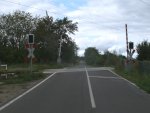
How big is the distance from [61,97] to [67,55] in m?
95.0

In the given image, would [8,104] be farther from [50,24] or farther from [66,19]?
[66,19]

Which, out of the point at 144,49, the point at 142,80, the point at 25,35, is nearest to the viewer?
the point at 142,80

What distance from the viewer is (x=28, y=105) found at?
695 inches

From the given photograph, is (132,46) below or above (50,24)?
below

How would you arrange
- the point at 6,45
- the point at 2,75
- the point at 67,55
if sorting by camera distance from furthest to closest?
the point at 67,55, the point at 6,45, the point at 2,75

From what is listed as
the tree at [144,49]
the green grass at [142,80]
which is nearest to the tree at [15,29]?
the tree at [144,49]

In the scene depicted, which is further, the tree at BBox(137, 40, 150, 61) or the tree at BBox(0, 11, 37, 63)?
the tree at BBox(0, 11, 37, 63)

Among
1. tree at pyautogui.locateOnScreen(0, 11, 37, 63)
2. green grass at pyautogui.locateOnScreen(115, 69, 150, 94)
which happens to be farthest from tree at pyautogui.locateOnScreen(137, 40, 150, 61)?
tree at pyautogui.locateOnScreen(0, 11, 37, 63)

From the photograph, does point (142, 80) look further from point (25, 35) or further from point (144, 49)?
point (25, 35)

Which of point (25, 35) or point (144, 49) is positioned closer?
point (144, 49)

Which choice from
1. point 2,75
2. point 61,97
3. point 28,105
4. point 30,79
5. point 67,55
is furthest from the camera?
point 67,55

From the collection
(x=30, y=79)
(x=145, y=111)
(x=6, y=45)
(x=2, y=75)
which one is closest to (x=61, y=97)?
(x=145, y=111)

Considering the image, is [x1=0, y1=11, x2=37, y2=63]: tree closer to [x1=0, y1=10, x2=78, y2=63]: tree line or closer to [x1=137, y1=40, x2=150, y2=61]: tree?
[x1=0, y1=10, x2=78, y2=63]: tree line

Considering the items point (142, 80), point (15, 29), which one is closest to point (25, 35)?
point (15, 29)
